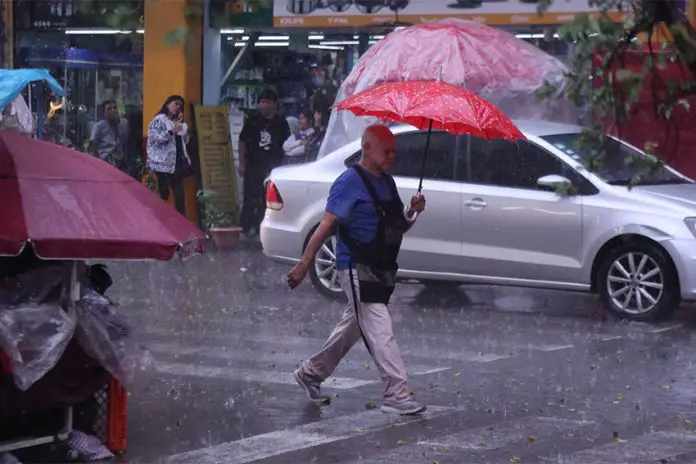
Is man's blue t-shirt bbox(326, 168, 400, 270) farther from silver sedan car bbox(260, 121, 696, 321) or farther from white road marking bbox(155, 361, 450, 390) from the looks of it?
silver sedan car bbox(260, 121, 696, 321)

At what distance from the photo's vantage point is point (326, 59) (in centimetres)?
2081

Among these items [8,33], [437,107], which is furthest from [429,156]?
[8,33]

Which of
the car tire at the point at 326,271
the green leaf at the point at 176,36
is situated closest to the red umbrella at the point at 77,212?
the green leaf at the point at 176,36

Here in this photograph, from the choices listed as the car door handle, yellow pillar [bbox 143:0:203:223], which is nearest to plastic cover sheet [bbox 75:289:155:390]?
the car door handle

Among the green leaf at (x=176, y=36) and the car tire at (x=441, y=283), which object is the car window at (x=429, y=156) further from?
the green leaf at (x=176, y=36)

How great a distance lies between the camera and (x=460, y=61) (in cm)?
1216

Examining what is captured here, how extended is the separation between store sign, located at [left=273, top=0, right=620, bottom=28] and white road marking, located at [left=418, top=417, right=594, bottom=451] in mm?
10333

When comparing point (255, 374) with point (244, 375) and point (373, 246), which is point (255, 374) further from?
point (373, 246)

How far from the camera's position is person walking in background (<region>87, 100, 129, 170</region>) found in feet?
70.4

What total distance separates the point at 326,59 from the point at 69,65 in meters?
4.41

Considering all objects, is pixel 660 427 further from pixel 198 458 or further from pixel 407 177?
pixel 407 177

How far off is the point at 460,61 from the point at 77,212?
5.94m

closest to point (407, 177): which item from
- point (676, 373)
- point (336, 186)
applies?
point (676, 373)

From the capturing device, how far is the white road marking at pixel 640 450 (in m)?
7.49
